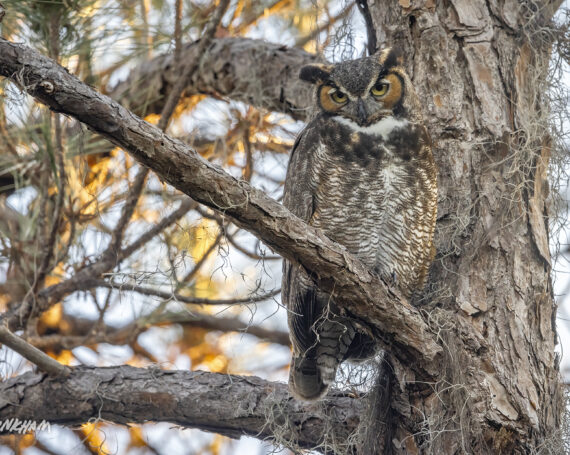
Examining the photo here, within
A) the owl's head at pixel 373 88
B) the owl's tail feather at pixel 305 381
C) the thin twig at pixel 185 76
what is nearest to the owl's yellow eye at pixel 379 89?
the owl's head at pixel 373 88

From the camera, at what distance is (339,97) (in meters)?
2.35

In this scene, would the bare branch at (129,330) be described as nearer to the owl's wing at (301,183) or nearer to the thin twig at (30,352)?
the thin twig at (30,352)

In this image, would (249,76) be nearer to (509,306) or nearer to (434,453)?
(509,306)

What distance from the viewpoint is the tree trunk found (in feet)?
6.26

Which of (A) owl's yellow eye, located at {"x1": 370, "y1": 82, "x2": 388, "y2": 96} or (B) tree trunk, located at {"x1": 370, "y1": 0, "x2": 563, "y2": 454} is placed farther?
(A) owl's yellow eye, located at {"x1": 370, "y1": 82, "x2": 388, "y2": 96}

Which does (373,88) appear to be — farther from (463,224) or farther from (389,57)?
(463,224)

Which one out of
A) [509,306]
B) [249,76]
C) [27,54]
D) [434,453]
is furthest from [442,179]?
[27,54]

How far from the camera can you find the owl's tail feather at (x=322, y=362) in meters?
2.24

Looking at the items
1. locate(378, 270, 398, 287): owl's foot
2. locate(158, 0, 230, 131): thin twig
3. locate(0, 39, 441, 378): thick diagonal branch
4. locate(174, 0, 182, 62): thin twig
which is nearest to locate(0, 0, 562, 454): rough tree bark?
locate(0, 39, 441, 378): thick diagonal branch

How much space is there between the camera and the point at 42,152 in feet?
8.36

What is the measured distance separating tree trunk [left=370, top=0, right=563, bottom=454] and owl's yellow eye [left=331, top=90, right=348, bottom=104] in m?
0.26

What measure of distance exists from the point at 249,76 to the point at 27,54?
1.74 metres

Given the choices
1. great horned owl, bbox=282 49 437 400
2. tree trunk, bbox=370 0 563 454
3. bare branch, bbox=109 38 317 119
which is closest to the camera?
tree trunk, bbox=370 0 563 454

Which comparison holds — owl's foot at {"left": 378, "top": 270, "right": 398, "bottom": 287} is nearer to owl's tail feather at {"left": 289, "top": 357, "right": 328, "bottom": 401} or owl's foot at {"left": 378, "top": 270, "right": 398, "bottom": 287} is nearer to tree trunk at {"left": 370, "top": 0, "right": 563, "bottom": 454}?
tree trunk at {"left": 370, "top": 0, "right": 563, "bottom": 454}
